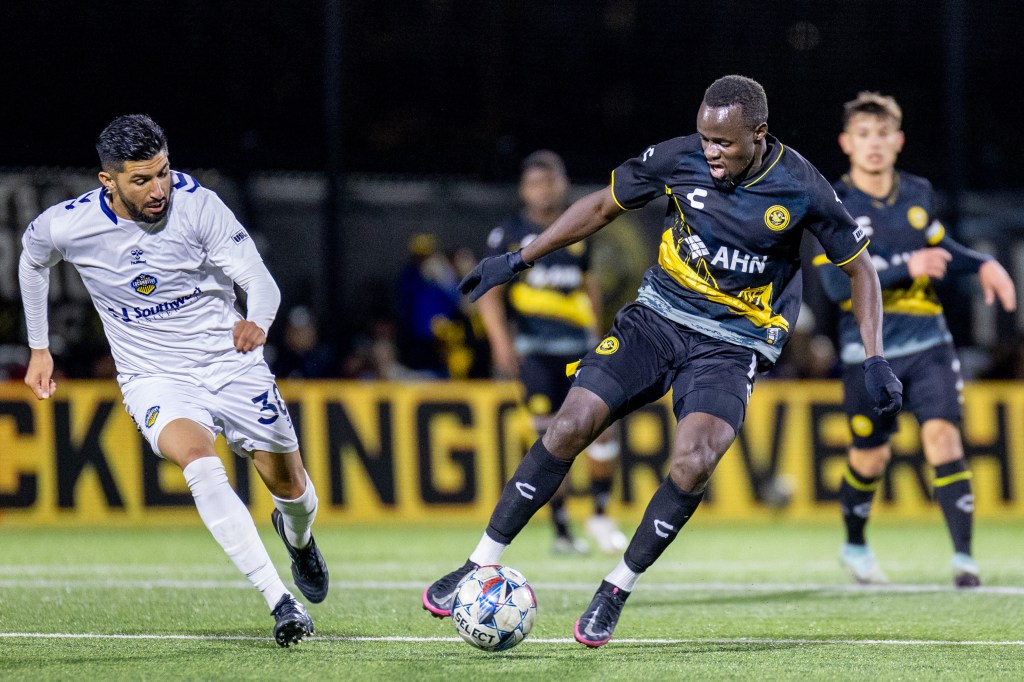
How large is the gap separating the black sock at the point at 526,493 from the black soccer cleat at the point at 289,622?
771 mm

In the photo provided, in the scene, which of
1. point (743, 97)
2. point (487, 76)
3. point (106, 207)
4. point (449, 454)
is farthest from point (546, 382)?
point (487, 76)

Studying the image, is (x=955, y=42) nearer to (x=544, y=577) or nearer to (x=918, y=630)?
(x=544, y=577)

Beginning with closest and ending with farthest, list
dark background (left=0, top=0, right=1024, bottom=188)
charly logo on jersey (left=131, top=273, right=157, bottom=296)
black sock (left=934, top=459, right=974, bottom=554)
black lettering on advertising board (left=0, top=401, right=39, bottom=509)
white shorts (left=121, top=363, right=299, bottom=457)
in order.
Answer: white shorts (left=121, top=363, right=299, bottom=457) → charly logo on jersey (left=131, top=273, right=157, bottom=296) → black sock (left=934, top=459, right=974, bottom=554) → black lettering on advertising board (left=0, top=401, right=39, bottom=509) → dark background (left=0, top=0, right=1024, bottom=188)

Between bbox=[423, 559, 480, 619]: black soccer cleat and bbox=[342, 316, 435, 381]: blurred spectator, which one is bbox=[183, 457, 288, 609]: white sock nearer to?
bbox=[423, 559, 480, 619]: black soccer cleat

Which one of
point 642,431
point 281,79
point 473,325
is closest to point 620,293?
point 473,325

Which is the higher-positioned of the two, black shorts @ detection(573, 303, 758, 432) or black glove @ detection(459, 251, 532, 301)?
black glove @ detection(459, 251, 532, 301)

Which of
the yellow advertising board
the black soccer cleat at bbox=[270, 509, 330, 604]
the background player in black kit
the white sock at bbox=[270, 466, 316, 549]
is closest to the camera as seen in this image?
the background player in black kit

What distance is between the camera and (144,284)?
6.00 metres

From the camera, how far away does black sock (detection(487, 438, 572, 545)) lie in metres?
5.67

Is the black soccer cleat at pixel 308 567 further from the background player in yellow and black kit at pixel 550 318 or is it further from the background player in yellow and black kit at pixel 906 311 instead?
the background player in yellow and black kit at pixel 550 318

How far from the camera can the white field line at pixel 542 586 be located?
7.72 metres

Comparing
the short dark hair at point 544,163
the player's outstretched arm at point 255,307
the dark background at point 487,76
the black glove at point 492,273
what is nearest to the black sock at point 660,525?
the black glove at point 492,273

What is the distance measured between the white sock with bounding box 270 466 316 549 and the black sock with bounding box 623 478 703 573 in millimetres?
1524

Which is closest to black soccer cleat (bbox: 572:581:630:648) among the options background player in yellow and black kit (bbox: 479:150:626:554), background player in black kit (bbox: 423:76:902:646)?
background player in black kit (bbox: 423:76:902:646)
